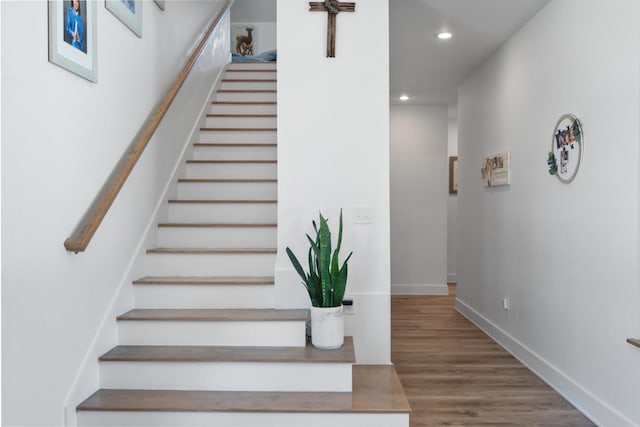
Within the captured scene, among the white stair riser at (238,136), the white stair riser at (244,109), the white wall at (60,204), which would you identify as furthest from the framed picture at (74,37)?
the white stair riser at (244,109)

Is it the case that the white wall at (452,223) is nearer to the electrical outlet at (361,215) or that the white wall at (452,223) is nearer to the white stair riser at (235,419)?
the electrical outlet at (361,215)

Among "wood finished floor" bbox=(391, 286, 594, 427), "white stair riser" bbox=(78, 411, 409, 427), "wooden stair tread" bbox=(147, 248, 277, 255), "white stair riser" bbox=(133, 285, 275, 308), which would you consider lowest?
"wood finished floor" bbox=(391, 286, 594, 427)

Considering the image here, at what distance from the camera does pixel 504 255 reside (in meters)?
4.13

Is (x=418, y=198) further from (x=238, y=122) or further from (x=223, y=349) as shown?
(x=223, y=349)

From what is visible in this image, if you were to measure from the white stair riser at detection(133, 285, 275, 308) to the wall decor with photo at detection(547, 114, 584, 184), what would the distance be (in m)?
1.94

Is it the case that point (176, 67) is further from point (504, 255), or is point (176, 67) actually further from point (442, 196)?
point (442, 196)

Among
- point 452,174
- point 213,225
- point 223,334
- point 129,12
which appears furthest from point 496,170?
point 452,174

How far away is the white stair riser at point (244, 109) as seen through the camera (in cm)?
452

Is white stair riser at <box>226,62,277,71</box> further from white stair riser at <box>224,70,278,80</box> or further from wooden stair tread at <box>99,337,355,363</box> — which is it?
wooden stair tread at <box>99,337,355,363</box>

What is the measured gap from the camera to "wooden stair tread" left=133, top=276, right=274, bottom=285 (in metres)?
2.80

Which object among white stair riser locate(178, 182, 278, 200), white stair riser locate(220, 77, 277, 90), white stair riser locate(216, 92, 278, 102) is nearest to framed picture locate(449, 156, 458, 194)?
white stair riser locate(220, 77, 277, 90)

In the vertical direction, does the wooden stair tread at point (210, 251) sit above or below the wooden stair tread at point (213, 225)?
below

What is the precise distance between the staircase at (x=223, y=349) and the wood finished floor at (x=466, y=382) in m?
0.48

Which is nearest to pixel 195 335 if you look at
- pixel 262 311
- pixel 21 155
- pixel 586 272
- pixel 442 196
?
pixel 262 311
